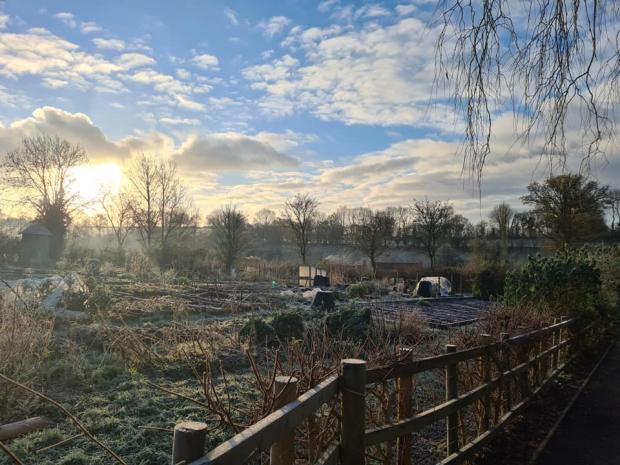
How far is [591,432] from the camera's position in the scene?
5527 mm

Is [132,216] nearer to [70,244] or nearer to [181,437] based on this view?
[70,244]

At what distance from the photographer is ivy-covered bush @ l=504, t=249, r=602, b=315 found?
10320mm

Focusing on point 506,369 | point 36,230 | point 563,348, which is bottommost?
point 563,348

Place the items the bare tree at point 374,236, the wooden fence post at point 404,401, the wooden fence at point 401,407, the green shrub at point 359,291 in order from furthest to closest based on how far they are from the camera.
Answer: the bare tree at point 374,236 < the green shrub at point 359,291 < the wooden fence post at point 404,401 < the wooden fence at point 401,407

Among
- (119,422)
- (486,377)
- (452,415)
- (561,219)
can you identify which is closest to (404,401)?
(452,415)

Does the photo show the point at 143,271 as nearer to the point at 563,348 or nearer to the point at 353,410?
the point at 563,348

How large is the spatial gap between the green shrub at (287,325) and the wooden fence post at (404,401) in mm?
5299

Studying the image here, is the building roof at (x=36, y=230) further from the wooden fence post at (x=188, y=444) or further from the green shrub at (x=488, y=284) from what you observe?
the wooden fence post at (x=188, y=444)

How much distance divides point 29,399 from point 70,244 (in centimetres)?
3812

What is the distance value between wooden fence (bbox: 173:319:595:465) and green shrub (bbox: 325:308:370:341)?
120 inches

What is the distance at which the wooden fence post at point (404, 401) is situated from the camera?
3264mm

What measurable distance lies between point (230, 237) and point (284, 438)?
33.3 metres

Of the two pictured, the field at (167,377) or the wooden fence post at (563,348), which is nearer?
the field at (167,377)

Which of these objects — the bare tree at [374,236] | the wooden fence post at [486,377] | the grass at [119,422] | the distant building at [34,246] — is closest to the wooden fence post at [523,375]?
the wooden fence post at [486,377]
